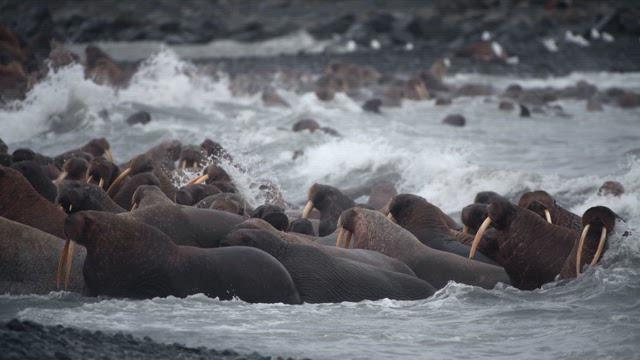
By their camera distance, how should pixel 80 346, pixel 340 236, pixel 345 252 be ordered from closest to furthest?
pixel 80 346 → pixel 345 252 → pixel 340 236

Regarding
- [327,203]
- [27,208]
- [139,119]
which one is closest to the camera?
[27,208]

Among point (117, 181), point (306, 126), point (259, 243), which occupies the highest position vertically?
point (306, 126)

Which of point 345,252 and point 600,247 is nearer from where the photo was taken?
point 345,252

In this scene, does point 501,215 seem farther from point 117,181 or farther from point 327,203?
point 117,181

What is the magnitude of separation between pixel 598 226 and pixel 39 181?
4.86 m

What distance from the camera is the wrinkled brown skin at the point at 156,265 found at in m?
8.30

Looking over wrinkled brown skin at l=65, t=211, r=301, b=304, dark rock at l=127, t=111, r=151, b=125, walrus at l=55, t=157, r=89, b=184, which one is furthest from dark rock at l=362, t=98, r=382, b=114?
wrinkled brown skin at l=65, t=211, r=301, b=304

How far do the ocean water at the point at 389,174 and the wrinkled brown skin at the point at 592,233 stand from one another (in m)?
0.15

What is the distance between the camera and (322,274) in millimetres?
8883

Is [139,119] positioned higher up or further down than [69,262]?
higher up

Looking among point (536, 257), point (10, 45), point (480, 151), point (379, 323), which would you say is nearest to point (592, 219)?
point (536, 257)

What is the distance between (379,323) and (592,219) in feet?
8.41

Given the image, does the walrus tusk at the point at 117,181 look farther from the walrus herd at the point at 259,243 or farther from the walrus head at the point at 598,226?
the walrus head at the point at 598,226

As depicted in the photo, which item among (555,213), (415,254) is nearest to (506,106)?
(555,213)
